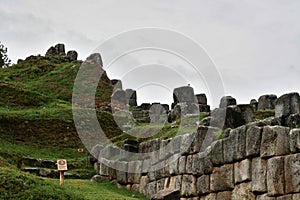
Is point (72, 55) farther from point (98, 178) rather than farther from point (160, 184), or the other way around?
point (160, 184)

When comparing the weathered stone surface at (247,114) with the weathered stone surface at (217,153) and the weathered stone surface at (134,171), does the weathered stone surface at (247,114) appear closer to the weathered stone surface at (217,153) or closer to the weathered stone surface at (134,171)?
the weathered stone surface at (217,153)

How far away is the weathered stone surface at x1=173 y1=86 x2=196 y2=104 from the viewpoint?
43503mm

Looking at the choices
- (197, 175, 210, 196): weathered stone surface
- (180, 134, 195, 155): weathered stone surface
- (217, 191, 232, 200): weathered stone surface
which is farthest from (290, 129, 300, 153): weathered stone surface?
(180, 134, 195, 155): weathered stone surface

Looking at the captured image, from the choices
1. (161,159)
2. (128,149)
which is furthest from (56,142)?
(161,159)

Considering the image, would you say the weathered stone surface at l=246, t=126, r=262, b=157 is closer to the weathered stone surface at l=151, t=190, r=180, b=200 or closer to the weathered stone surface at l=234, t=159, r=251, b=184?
the weathered stone surface at l=234, t=159, r=251, b=184

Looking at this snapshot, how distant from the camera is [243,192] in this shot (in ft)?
57.5

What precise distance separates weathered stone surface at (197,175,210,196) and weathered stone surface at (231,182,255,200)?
6.10 ft

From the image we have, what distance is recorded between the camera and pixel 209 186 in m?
19.8

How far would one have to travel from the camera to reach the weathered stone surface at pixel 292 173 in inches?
584

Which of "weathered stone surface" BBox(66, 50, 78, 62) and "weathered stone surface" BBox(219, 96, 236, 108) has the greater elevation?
"weathered stone surface" BBox(66, 50, 78, 62)

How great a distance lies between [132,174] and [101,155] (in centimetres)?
436

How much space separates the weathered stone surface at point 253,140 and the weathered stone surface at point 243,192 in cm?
95

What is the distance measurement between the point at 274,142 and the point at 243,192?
7.44ft

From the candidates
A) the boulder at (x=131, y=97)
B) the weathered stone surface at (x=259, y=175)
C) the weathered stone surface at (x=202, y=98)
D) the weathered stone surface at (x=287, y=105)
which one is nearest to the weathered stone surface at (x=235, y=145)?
the weathered stone surface at (x=259, y=175)
